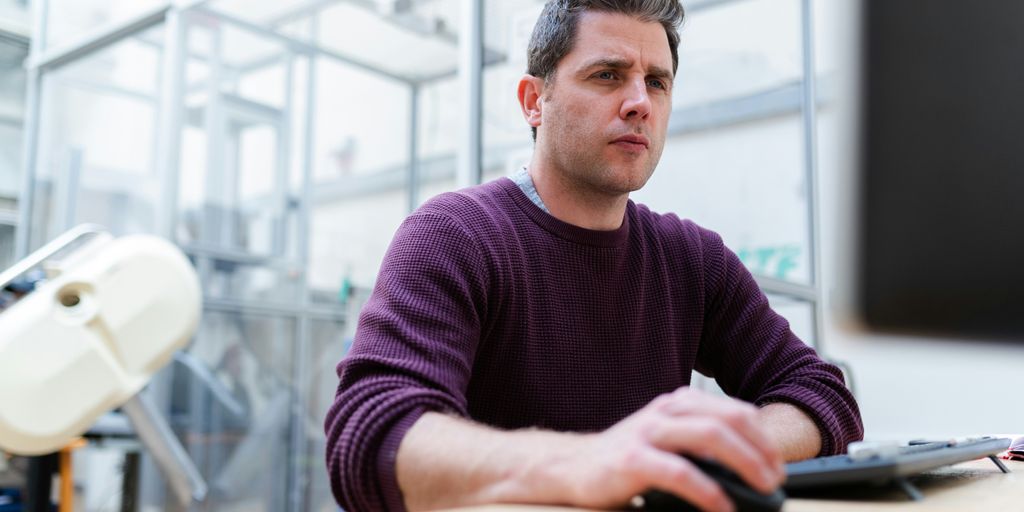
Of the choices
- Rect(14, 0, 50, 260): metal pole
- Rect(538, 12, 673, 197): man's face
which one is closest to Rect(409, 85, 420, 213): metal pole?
Rect(14, 0, 50, 260): metal pole

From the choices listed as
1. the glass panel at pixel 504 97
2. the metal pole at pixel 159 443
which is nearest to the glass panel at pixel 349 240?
the metal pole at pixel 159 443

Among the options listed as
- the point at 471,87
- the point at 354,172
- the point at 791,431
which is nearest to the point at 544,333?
the point at 791,431

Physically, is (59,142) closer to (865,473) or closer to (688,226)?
(688,226)

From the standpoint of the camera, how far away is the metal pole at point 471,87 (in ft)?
6.34

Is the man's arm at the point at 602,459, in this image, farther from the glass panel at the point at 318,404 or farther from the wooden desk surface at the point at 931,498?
the glass panel at the point at 318,404

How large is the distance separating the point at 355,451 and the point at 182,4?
281 centimetres

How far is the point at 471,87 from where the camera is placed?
196 centimetres

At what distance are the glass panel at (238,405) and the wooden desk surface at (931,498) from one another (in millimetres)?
2797

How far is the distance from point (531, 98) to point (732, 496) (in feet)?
2.93

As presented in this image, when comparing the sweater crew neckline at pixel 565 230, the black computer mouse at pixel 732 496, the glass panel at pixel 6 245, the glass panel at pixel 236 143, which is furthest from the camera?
Answer: the glass panel at pixel 6 245

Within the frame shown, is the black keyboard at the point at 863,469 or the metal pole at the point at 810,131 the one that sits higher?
the metal pole at the point at 810,131

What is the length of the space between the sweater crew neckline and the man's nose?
145 millimetres

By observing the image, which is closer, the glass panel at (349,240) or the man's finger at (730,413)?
the man's finger at (730,413)

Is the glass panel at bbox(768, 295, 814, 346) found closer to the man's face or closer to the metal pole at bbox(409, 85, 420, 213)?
the man's face
